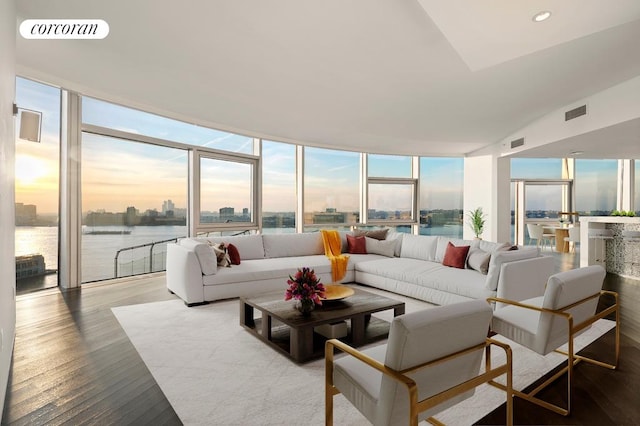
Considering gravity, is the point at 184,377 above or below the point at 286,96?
below

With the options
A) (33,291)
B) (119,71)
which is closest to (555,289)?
(119,71)

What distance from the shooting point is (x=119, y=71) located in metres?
4.04

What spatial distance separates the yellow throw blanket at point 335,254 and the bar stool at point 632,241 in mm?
4921

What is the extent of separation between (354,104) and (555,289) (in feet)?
12.9

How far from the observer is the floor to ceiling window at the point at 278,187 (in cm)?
769

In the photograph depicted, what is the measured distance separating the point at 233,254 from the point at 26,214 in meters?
2.74

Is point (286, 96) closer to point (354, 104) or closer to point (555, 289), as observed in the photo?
point (354, 104)

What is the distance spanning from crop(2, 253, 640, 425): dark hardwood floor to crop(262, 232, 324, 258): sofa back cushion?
2434 millimetres

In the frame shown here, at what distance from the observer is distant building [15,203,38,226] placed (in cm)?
453

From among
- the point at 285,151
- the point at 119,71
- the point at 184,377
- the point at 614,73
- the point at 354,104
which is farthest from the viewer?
the point at 285,151

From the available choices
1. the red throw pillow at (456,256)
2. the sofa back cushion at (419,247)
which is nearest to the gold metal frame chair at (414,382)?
the red throw pillow at (456,256)

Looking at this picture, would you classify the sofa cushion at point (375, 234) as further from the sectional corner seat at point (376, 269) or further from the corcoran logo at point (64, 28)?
the corcoran logo at point (64, 28)

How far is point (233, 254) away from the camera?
4848mm

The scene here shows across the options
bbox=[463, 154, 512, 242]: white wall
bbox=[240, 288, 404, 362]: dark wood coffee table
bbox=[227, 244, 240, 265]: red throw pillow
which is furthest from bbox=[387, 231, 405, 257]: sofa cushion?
bbox=[463, 154, 512, 242]: white wall
